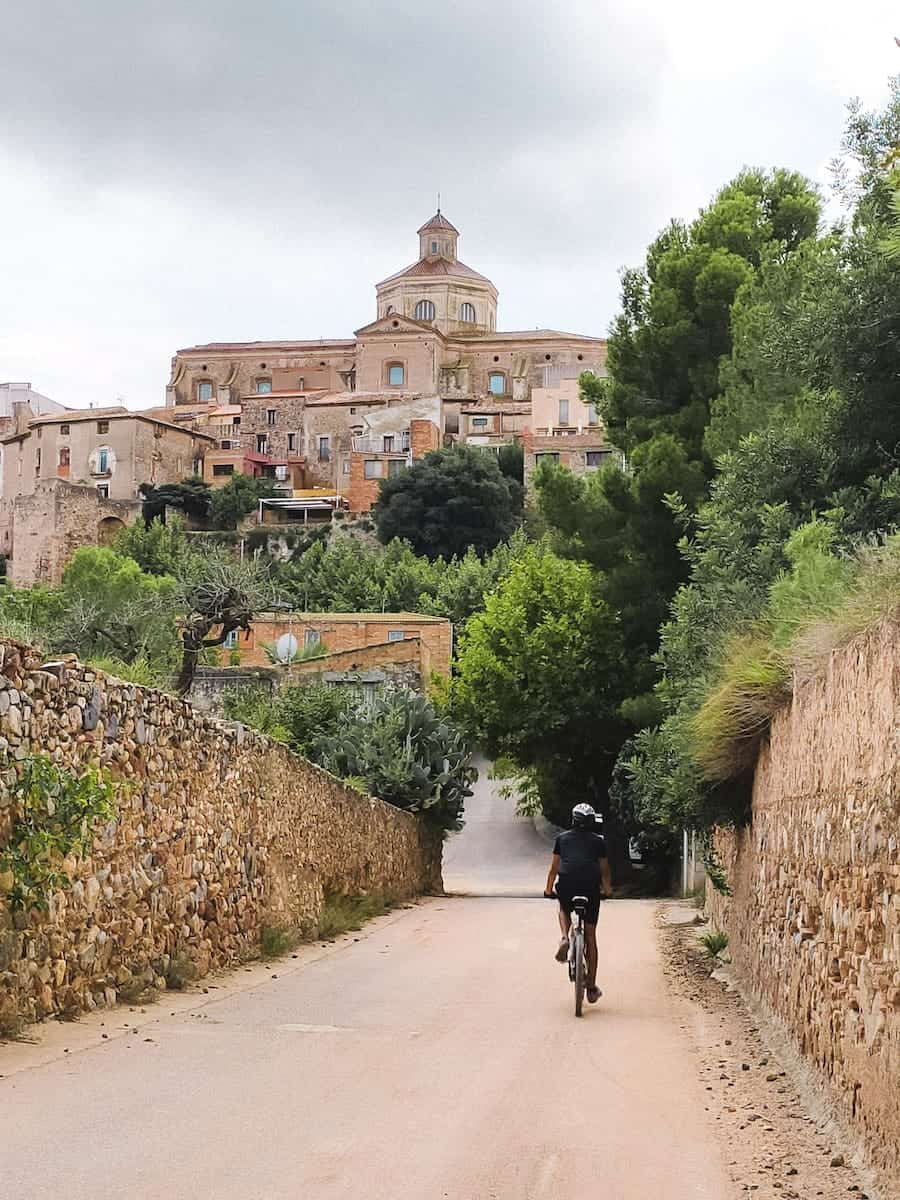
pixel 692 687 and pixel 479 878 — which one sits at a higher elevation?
pixel 692 687

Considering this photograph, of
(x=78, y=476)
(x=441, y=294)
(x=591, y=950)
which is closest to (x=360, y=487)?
(x=78, y=476)

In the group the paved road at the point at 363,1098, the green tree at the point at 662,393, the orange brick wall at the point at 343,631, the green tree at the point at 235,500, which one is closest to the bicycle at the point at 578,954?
the paved road at the point at 363,1098

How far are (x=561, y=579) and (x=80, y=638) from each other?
1215cm

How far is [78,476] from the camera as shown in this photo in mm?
110000

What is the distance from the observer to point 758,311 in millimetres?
19047

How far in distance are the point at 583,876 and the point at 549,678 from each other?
22143mm

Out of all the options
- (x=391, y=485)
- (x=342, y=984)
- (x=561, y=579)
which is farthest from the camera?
(x=391, y=485)

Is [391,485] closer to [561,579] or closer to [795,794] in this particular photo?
[561,579]

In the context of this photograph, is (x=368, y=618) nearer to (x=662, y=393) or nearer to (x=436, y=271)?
(x=662, y=393)

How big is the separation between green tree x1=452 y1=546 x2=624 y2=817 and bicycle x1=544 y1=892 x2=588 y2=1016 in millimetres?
20674

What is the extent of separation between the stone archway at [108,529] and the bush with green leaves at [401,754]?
265 feet

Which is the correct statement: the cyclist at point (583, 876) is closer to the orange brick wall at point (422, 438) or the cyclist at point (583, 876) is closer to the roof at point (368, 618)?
the roof at point (368, 618)

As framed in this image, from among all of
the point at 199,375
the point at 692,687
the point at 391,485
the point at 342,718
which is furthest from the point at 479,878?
the point at 199,375

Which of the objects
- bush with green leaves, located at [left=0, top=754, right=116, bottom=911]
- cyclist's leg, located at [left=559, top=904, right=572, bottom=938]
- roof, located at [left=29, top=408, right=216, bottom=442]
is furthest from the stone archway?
bush with green leaves, located at [left=0, top=754, right=116, bottom=911]
